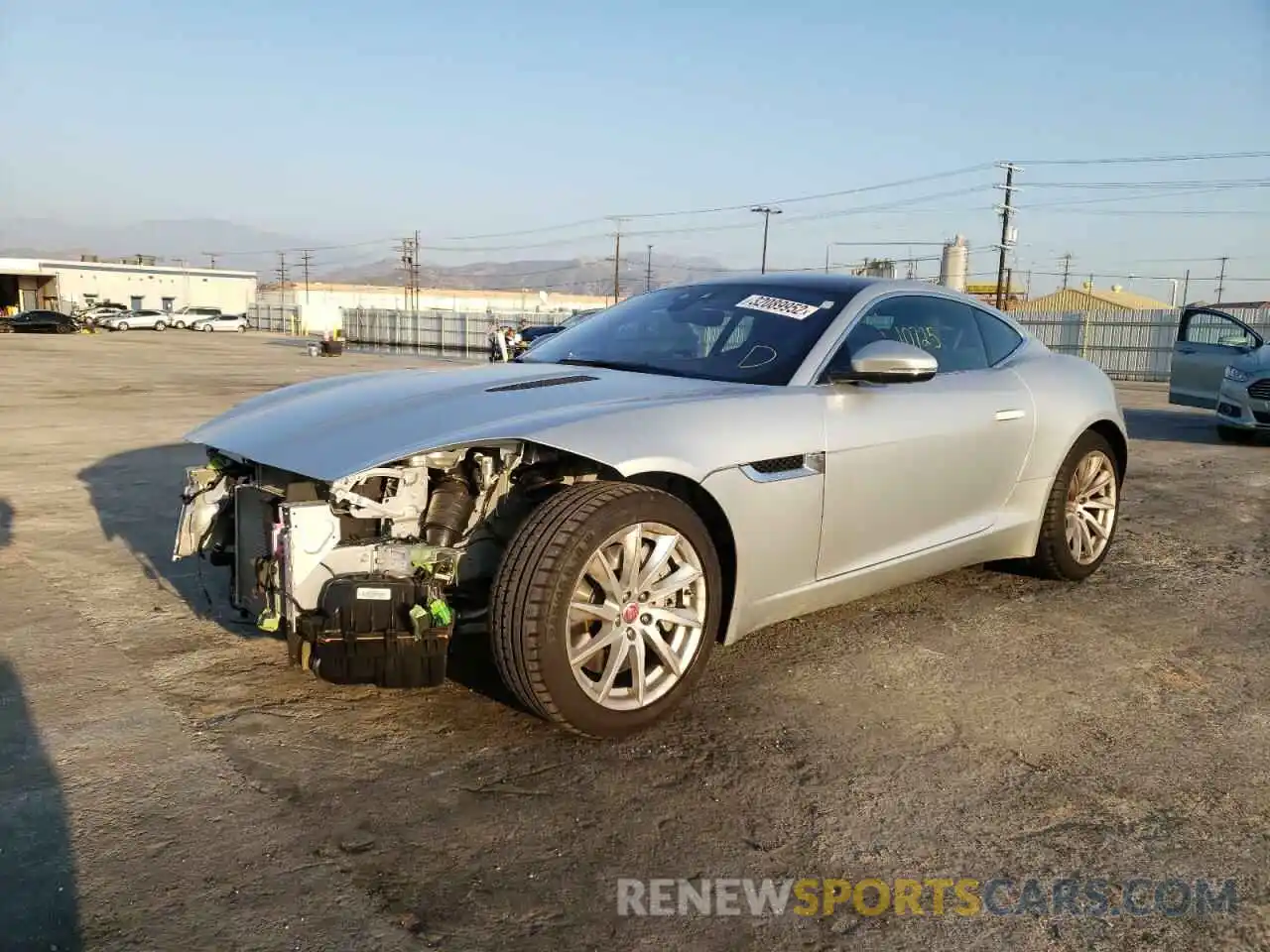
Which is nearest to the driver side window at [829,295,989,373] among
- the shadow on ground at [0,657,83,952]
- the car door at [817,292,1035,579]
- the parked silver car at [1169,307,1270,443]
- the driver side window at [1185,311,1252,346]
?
the car door at [817,292,1035,579]

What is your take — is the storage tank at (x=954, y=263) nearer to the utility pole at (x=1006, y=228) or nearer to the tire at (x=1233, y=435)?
the utility pole at (x=1006, y=228)

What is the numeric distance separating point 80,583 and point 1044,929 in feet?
14.1

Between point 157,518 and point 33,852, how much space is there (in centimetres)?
397

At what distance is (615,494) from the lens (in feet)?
9.40

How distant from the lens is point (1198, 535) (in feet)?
19.7

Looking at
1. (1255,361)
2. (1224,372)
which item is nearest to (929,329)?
(1255,361)

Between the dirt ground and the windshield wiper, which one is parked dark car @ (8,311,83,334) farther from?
the windshield wiper

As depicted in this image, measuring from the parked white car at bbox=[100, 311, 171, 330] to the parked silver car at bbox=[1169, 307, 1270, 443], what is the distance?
58.2 metres

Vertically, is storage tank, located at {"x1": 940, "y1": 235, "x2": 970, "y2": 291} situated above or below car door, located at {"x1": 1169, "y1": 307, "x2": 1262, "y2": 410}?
above

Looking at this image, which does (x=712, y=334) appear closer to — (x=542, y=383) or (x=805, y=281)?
(x=805, y=281)

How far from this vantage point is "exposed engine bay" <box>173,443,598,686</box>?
2.81 m

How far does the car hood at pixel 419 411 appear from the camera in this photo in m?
2.84

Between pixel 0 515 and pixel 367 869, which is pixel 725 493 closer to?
pixel 367 869

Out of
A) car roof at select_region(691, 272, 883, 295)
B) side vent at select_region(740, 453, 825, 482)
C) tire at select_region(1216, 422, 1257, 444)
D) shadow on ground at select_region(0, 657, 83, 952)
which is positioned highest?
car roof at select_region(691, 272, 883, 295)
